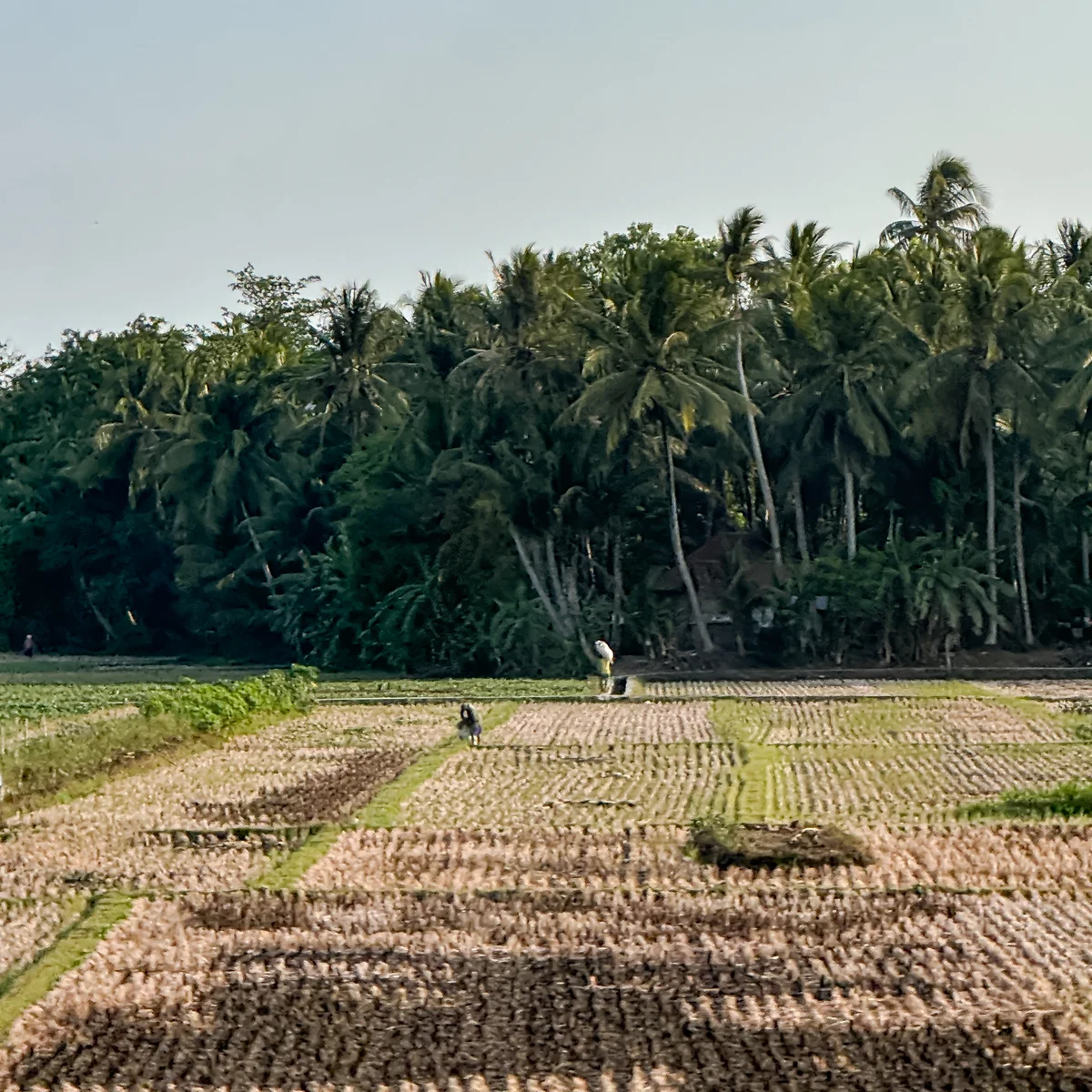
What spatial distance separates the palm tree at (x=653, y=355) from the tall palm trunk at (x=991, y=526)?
5.14 metres

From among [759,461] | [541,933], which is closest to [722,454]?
[759,461]

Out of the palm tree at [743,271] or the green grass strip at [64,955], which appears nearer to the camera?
the green grass strip at [64,955]

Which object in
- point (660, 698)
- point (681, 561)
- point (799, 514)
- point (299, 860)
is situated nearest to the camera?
point (299, 860)

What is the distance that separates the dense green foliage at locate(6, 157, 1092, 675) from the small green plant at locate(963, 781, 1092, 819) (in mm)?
18637

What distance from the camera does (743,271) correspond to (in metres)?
35.2

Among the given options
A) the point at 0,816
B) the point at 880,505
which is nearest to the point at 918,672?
the point at 880,505

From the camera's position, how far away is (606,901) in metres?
11.5

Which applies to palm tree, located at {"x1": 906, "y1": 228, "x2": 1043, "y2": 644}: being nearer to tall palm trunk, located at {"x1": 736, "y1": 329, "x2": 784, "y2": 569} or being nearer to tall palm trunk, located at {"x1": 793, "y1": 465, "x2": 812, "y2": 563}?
tall palm trunk, located at {"x1": 793, "y1": 465, "x2": 812, "y2": 563}

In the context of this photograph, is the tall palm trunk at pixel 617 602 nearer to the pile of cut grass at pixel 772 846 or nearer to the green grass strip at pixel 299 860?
the green grass strip at pixel 299 860

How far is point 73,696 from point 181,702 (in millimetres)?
8626

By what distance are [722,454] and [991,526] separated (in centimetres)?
637

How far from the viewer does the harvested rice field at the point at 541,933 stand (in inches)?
316

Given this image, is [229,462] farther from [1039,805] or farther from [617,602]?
[1039,805]

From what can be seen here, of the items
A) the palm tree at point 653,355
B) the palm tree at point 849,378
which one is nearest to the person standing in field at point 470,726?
the palm tree at point 653,355
